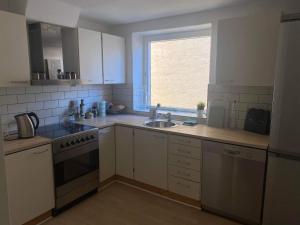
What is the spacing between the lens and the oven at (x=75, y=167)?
7.86 feet

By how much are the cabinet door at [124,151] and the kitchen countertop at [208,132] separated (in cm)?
12

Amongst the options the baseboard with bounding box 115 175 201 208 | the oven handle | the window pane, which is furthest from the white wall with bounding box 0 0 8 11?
the baseboard with bounding box 115 175 201 208

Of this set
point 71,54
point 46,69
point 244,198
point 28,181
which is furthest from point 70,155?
point 244,198

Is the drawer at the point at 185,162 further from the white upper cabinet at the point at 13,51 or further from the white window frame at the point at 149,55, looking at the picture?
the white upper cabinet at the point at 13,51

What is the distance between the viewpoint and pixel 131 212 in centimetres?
256

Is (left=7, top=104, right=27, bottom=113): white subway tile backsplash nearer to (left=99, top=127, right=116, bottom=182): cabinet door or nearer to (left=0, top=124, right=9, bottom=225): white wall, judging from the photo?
(left=99, top=127, right=116, bottom=182): cabinet door

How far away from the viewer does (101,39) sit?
10.4 feet

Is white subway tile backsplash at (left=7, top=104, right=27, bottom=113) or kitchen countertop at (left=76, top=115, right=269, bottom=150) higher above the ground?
white subway tile backsplash at (left=7, top=104, right=27, bottom=113)

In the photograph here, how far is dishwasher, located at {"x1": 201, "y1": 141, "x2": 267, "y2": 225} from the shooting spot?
7.08 feet

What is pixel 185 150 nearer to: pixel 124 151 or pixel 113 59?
pixel 124 151

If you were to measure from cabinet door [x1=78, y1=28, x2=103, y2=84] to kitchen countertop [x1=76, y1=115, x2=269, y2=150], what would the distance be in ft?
1.93

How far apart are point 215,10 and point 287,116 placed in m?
1.59

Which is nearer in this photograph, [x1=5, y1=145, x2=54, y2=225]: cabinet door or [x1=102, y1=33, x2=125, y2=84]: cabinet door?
[x1=5, y1=145, x2=54, y2=225]: cabinet door

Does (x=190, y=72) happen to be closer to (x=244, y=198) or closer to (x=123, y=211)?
(x=244, y=198)
